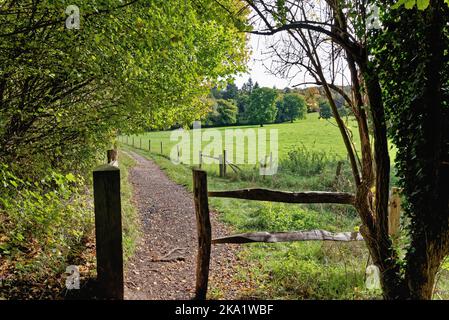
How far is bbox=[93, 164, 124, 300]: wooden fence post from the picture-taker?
8.92 ft

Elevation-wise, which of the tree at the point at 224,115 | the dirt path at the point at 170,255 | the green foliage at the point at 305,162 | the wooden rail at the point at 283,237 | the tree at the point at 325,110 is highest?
the tree at the point at 224,115

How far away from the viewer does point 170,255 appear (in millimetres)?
6305

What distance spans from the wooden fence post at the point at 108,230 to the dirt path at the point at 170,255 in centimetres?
157

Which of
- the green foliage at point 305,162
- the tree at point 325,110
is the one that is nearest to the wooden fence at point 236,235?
the tree at point 325,110

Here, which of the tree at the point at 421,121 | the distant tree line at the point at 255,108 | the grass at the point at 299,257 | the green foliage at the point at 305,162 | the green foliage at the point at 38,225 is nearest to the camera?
the tree at the point at 421,121

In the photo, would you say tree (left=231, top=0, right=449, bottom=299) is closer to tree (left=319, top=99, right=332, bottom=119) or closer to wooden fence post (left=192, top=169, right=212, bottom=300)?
tree (left=319, top=99, right=332, bottom=119)

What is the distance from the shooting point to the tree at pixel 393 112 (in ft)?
10.0

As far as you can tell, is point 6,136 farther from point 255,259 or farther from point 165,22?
point 255,259

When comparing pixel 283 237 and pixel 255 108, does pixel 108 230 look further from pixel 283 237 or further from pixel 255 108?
pixel 255 108

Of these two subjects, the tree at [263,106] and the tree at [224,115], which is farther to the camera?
the tree at [224,115]

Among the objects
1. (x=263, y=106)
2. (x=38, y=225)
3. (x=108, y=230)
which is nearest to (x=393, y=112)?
(x=108, y=230)

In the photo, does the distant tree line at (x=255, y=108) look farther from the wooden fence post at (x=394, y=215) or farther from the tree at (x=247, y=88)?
the wooden fence post at (x=394, y=215)

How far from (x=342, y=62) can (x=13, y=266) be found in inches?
199

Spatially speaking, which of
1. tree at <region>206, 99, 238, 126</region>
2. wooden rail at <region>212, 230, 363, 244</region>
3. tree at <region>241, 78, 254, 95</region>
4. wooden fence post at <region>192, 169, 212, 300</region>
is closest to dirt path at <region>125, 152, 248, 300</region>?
wooden fence post at <region>192, 169, 212, 300</region>
